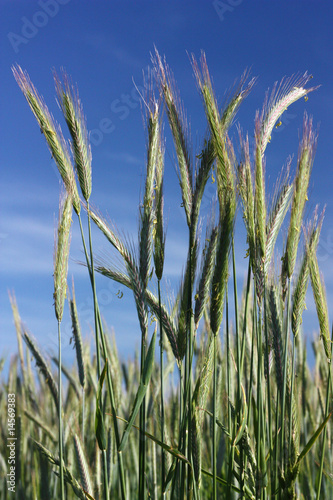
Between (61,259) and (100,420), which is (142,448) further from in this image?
(61,259)

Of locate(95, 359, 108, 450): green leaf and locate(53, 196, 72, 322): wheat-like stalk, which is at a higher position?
locate(53, 196, 72, 322): wheat-like stalk

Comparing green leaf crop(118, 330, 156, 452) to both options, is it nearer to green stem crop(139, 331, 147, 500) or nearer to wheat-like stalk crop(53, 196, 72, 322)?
green stem crop(139, 331, 147, 500)

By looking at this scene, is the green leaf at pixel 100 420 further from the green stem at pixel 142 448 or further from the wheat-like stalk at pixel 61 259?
the wheat-like stalk at pixel 61 259

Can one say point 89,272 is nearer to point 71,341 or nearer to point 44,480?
point 71,341

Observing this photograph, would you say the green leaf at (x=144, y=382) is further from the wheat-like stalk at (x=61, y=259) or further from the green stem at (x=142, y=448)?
the wheat-like stalk at (x=61, y=259)

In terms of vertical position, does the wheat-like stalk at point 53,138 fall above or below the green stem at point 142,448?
above

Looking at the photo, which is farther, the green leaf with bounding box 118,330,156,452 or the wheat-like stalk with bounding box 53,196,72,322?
the wheat-like stalk with bounding box 53,196,72,322

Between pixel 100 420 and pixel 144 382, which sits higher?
pixel 144 382

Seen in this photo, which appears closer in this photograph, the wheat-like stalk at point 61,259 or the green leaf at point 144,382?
the green leaf at point 144,382

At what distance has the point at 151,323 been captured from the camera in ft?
5.73

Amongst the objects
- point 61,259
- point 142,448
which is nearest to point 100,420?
point 142,448

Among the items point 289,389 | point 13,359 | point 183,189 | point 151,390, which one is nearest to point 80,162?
point 183,189

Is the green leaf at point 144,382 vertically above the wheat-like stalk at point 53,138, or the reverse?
the wheat-like stalk at point 53,138

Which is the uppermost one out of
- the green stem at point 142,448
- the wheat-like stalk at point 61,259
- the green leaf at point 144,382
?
the wheat-like stalk at point 61,259
